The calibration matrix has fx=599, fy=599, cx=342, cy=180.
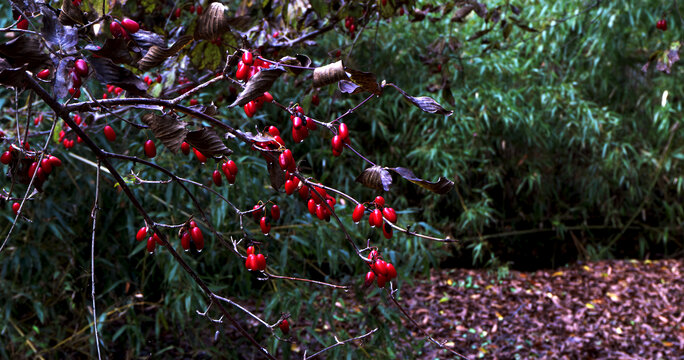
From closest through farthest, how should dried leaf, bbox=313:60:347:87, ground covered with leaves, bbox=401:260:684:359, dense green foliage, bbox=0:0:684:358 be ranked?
dried leaf, bbox=313:60:347:87
dense green foliage, bbox=0:0:684:358
ground covered with leaves, bbox=401:260:684:359

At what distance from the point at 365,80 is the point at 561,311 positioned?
3.28 meters

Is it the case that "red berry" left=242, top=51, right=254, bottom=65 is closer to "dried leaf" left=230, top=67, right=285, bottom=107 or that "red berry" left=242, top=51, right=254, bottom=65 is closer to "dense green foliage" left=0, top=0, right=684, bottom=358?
"dried leaf" left=230, top=67, right=285, bottom=107

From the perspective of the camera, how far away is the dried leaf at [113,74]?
60cm

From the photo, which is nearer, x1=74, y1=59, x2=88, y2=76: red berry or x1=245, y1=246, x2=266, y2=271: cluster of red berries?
x1=74, y1=59, x2=88, y2=76: red berry

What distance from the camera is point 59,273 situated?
2.04 metres

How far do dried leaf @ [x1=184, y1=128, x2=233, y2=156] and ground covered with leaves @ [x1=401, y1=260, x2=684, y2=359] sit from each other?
2.35 metres

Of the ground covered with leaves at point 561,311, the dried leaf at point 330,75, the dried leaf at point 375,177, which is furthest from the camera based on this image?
the ground covered with leaves at point 561,311

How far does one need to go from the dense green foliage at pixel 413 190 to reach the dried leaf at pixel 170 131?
98cm

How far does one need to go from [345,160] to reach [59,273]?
5.03 ft

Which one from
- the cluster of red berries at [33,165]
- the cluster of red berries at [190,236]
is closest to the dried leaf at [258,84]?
the cluster of red berries at [190,236]

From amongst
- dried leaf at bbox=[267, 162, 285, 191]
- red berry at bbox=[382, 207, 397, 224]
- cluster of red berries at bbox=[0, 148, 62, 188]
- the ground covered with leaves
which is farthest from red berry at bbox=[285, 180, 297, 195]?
the ground covered with leaves

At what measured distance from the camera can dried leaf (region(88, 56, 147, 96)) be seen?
1.95 feet

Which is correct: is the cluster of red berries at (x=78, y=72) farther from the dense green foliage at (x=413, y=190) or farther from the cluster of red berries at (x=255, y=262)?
the dense green foliage at (x=413, y=190)

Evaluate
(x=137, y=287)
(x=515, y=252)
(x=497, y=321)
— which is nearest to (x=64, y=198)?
(x=137, y=287)
